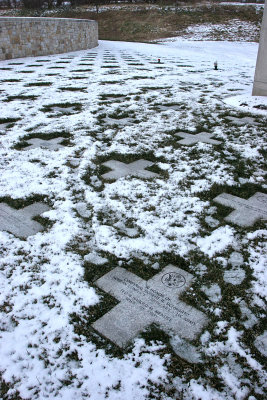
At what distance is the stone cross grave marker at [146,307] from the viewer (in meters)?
1.55

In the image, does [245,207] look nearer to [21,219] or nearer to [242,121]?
[21,219]

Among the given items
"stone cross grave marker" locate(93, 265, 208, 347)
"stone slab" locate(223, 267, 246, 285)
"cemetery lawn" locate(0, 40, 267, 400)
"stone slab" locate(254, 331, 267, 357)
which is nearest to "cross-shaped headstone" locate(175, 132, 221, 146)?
"cemetery lawn" locate(0, 40, 267, 400)

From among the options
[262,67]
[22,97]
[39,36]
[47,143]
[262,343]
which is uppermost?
[39,36]

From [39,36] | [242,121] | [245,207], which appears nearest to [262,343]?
[245,207]

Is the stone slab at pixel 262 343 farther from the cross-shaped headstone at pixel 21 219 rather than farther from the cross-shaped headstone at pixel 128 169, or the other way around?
the cross-shaped headstone at pixel 128 169

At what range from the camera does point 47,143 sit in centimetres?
394

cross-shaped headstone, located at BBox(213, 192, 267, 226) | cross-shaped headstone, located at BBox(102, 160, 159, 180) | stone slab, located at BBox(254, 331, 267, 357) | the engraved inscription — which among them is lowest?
stone slab, located at BBox(254, 331, 267, 357)

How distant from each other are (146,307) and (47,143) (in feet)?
9.31

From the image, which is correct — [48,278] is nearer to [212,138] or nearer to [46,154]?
[46,154]

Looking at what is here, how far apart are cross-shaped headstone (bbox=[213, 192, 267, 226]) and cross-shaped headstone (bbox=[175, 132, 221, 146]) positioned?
1.40m

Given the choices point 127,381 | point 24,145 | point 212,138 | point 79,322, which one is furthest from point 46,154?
point 127,381

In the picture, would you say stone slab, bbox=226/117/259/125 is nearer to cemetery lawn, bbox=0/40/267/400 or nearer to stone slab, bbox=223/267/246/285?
cemetery lawn, bbox=0/40/267/400

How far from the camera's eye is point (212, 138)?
13.7 ft

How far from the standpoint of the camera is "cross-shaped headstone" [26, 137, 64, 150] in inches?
150
